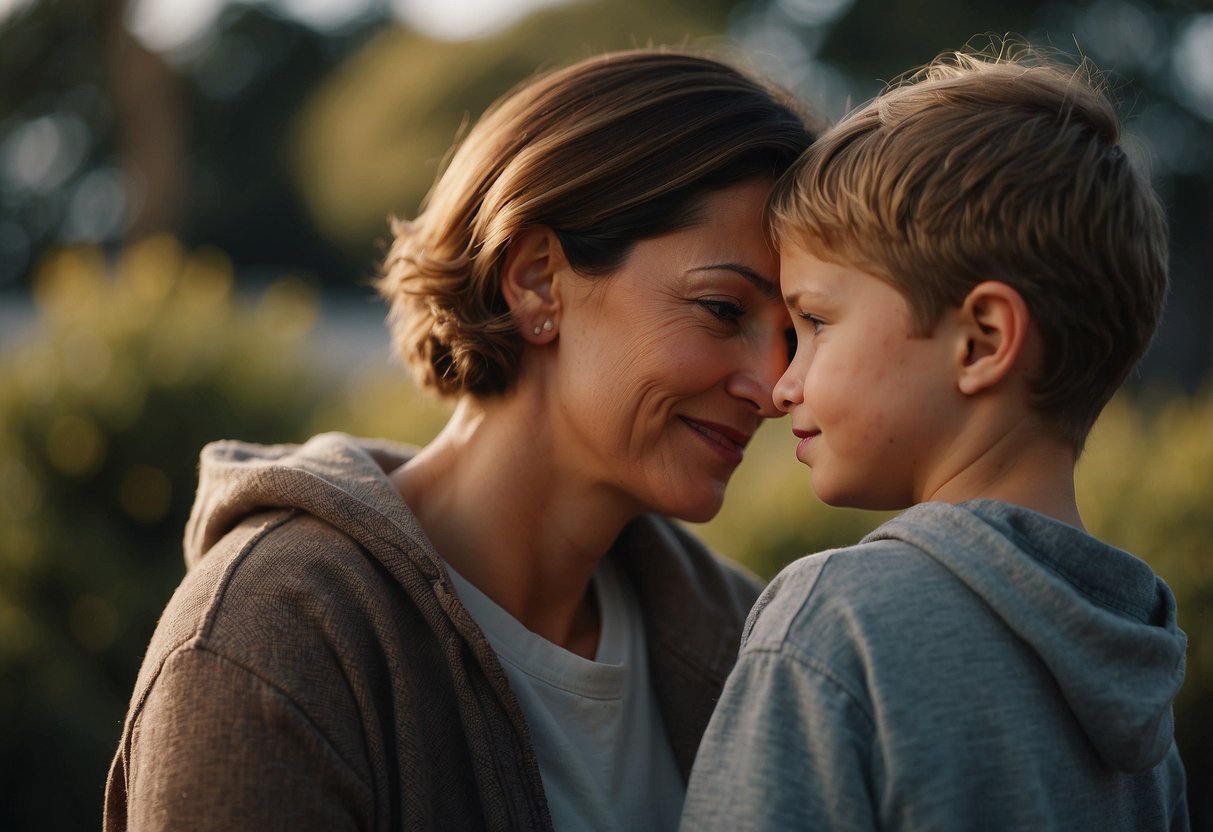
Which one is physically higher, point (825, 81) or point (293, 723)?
point (825, 81)

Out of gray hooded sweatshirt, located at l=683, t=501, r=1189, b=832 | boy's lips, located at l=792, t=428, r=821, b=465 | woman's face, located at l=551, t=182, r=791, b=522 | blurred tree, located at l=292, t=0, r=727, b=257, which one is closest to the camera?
gray hooded sweatshirt, located at l=683, t=501, r=1189, b=832

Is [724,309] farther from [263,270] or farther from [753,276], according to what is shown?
[263,270]

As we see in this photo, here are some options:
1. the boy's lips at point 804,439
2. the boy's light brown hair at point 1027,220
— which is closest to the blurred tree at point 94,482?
the boy's lips at point 804,439

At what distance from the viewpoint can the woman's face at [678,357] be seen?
229 cm

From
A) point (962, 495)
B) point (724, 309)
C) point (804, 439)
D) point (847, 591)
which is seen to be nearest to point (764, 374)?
point (724, 309)

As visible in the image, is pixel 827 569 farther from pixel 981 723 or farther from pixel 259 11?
pixel 259 11

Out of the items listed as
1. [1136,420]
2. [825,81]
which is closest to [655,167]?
[1136,420]

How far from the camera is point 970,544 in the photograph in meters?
1.56

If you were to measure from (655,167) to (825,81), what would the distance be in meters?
14.2

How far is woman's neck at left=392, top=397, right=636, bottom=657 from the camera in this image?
2.38 meters

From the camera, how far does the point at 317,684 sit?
1.84m

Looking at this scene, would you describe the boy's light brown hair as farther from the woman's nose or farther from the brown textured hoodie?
the brown textured hoodie

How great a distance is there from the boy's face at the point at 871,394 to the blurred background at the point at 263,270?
1.75 feet

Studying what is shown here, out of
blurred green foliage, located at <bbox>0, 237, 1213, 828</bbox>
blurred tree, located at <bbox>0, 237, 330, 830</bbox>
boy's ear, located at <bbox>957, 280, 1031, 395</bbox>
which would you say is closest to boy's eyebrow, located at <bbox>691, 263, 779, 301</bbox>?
boy's ear, located at <bbox>957, 280, 1031, 395</bbox>
